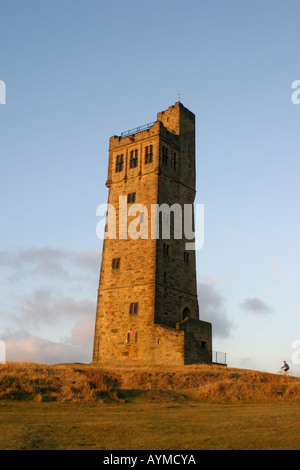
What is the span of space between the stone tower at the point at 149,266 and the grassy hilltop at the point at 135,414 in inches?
575

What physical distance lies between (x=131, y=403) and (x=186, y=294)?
27447 millimetres

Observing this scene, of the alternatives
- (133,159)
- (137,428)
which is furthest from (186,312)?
(137,428)

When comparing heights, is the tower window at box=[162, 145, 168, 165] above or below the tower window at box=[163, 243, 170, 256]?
above

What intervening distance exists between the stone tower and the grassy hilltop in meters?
14.6

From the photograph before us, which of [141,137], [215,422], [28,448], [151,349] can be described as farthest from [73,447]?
[141,137]

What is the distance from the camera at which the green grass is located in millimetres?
9430

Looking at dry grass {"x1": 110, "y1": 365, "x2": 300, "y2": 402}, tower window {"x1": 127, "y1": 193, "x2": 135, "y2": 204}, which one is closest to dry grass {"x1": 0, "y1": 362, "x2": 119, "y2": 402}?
dry grass {"x1": 110, "y1": 365, "x2": 300, "y2": 402}

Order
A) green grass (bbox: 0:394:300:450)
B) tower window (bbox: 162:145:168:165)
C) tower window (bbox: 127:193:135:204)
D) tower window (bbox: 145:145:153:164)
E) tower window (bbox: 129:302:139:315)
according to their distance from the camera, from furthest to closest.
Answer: tower window (bbox: 162:145:168:165), tower window (bbox: 145:145:153:164), tower window (bbox: 127:193:135:204), tower window (bbox: 129:302:139:315), green grass (bbox: 0:394:300:450)

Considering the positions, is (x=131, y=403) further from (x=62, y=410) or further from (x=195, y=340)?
(x=195, y=340)

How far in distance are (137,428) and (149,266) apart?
101ft

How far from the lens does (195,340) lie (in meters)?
39.7

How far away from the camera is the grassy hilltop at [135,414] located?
970 centimetres

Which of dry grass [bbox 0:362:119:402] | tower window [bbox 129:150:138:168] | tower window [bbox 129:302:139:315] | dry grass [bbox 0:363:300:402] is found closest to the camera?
dry grass [bbox 0:362:119:402]

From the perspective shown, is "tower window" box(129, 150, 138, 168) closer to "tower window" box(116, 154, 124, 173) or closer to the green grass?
"tower window" box(116, 154, 124, 173)
